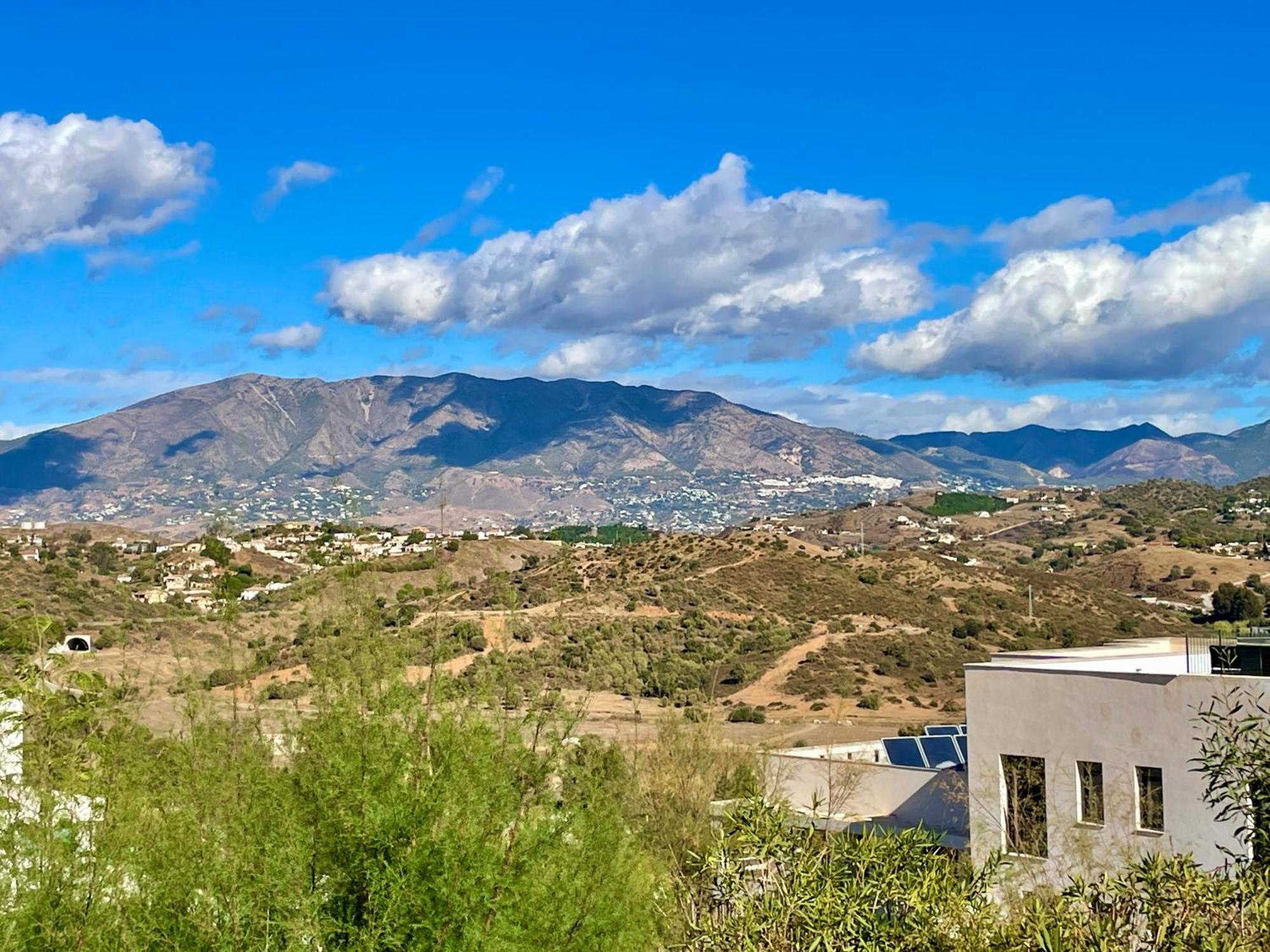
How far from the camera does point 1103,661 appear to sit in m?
22.2

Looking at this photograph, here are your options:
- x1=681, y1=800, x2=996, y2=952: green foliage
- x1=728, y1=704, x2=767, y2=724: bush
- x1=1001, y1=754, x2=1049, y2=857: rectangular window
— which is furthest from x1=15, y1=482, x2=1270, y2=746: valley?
x1=681, y1=800, x2=996, y2=952: green foliage

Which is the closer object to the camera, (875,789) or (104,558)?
(875,789)

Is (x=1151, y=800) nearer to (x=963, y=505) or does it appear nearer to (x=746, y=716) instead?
(x=746, y=716)

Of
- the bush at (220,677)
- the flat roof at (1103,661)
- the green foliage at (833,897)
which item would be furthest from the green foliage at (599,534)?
the green foliage at (833,897)

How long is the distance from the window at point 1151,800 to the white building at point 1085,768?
0.01 m

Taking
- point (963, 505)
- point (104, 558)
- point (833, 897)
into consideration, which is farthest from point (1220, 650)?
point (963, 505)

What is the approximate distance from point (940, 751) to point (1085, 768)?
10.8 m

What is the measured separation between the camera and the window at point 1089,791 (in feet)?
59.5

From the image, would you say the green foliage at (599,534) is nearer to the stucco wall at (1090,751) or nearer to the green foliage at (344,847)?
the stucco wall at (1090,751)

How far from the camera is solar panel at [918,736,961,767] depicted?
91.2 feet

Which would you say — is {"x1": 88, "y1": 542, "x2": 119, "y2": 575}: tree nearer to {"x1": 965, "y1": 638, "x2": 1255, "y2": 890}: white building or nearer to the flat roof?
the flat roof

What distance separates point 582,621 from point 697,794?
132 feet

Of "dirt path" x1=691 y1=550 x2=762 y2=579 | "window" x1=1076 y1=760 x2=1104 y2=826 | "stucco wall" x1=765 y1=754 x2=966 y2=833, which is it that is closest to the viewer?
"window" x1=1076 y1=760 x2=1104 y2=826

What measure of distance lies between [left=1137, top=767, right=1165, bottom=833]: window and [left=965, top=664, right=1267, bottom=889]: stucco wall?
9cm
